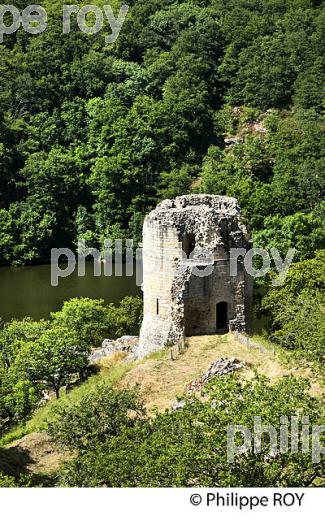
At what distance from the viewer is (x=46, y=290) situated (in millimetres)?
58625

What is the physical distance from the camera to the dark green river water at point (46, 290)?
54062 millimetres

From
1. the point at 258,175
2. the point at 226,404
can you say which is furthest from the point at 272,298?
the point at 258,175

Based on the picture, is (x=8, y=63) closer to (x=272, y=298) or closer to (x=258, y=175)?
(x=258, y=175)

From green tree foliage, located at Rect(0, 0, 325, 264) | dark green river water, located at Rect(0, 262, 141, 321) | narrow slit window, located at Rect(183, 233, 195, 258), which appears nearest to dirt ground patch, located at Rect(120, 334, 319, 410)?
narrow slit window, located at Rect(183, 233, 195, 258)

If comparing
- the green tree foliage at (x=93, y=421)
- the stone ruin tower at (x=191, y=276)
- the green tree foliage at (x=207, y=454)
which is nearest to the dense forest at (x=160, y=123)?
the stone ruin tower at (x=191, y=276)

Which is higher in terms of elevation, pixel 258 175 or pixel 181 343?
pixel 258 175

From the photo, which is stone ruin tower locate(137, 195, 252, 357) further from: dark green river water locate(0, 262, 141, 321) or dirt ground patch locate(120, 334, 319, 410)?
dark green river water locate(0, 262, 141, 321)

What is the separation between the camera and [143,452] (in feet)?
70.9

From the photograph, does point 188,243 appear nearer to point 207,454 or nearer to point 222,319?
point 222,319

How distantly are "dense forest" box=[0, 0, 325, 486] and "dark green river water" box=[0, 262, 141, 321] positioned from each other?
299cm

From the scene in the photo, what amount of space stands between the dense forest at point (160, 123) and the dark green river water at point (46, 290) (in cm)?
299

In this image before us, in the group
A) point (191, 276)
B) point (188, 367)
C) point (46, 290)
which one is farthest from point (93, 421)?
point (46, 290)

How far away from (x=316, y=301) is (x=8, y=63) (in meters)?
53.4

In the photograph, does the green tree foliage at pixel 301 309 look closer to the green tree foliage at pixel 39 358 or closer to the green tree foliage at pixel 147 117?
the green tree foliage at pixel 39 358
